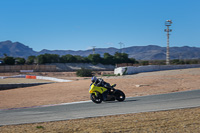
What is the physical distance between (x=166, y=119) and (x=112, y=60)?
86484 mm

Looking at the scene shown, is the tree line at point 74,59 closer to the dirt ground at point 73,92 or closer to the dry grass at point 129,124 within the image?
the dirt ground at point 73,92

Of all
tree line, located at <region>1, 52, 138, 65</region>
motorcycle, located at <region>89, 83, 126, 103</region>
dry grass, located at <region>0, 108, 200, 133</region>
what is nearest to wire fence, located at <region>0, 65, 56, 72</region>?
tree line, located at <region>1, 52, 138, 65</region>

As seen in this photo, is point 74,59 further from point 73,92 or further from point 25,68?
point 73,92

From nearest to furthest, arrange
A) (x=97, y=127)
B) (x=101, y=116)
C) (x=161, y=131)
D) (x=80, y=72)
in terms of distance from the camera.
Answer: (x=161, y=131)
(x=97, y=127)
(x=101, y=116)
(x=80, y=72)

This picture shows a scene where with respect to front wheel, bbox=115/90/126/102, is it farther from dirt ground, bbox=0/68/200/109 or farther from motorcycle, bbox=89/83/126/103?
dirt ground, bbox=0/68/200/109

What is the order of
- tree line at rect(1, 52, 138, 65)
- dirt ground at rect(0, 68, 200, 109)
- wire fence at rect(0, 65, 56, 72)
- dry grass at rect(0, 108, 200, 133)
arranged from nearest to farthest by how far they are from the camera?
1. dry grass at rect(0, 108, 200, 133)
2. dirt ground at rect(0, 68, 200, 109)
3. wire fence at rect(0, 65, 56, 72)
4. tree line at rect(1, 52, 138, 65)

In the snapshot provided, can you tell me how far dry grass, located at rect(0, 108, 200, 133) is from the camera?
730 cm

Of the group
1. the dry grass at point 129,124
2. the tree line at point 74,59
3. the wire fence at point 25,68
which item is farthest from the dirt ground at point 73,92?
the tree line at point 74,59

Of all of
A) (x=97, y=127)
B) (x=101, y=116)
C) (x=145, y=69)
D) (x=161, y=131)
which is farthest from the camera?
(x=145, y=69)

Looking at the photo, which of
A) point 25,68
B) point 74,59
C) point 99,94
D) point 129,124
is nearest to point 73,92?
point 99,94

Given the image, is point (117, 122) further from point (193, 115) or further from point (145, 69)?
point (145, 69)

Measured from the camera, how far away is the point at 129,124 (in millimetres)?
7945

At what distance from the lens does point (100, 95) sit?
12930 mm

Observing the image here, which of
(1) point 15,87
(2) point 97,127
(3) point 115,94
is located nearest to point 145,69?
(1) point 15,87
